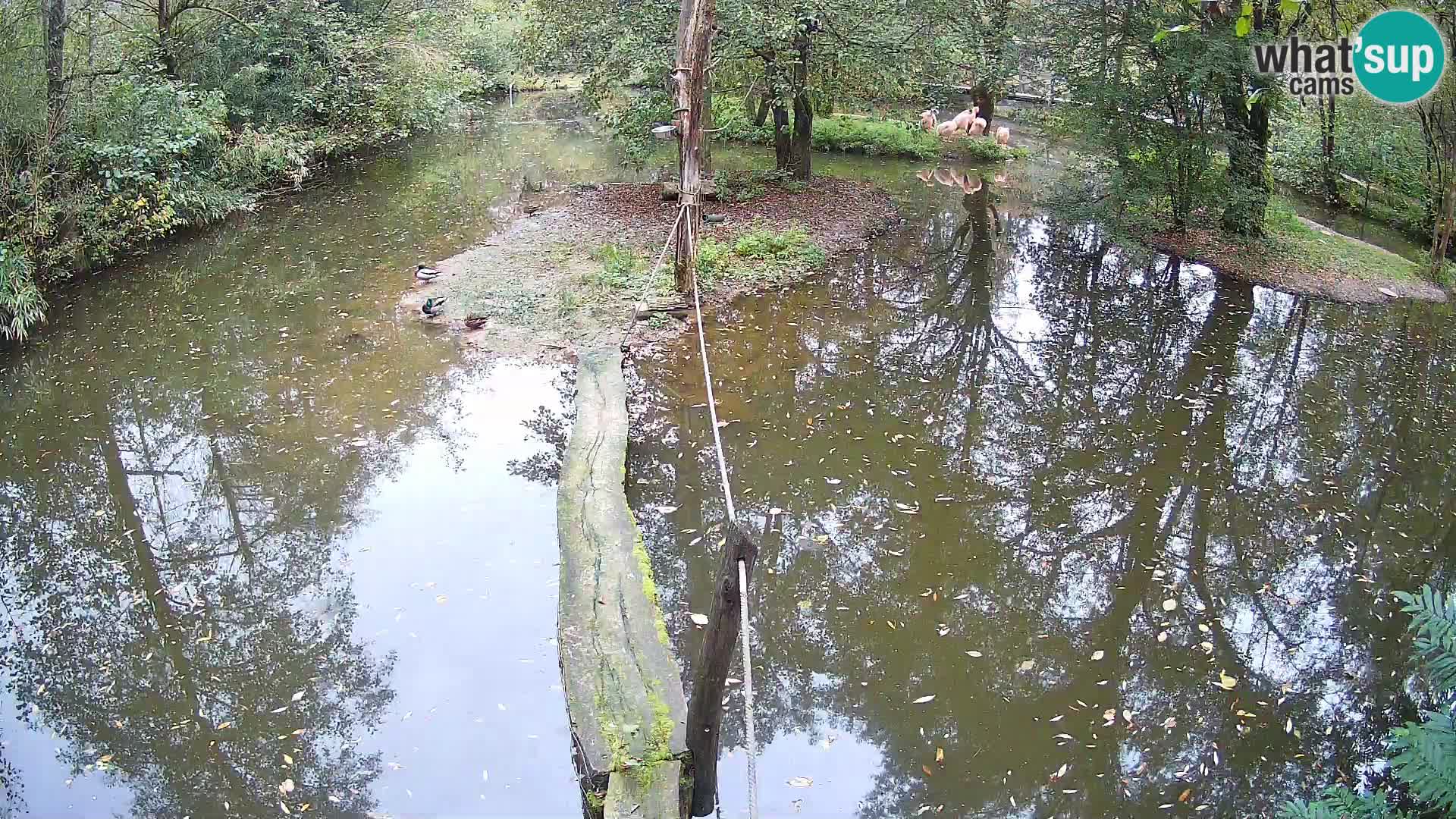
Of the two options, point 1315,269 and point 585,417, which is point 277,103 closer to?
point 585,417

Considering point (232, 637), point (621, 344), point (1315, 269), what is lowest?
point (232, 637)

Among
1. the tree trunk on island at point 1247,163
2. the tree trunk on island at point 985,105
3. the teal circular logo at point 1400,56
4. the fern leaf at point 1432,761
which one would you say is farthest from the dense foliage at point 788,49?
the fern leaf at point 1432,761

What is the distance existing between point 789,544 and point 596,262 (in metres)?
6.34

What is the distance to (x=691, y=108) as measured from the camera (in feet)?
30.4

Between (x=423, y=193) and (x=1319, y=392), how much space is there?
13.6 m

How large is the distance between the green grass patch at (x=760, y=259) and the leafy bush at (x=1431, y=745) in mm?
8547

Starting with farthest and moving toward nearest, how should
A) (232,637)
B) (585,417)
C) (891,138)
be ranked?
(891,138) < (585,417) < (232,637)

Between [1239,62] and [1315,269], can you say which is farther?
[1315,269]

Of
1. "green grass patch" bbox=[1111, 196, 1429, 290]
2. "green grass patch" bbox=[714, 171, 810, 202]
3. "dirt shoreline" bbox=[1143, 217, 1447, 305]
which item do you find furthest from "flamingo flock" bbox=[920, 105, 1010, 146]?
"dirt shoreline" bbox=[1143, 217, 1447, 305]

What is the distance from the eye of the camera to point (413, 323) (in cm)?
971

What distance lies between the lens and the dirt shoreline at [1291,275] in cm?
1063

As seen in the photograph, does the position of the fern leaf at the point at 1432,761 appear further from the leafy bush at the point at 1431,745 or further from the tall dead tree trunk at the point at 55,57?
the tall dead tree trunk at the point at 55,57

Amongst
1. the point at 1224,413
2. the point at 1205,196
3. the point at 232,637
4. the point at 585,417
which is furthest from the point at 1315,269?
the point at 232,637

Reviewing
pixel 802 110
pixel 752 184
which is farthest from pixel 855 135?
pixel 752 184
